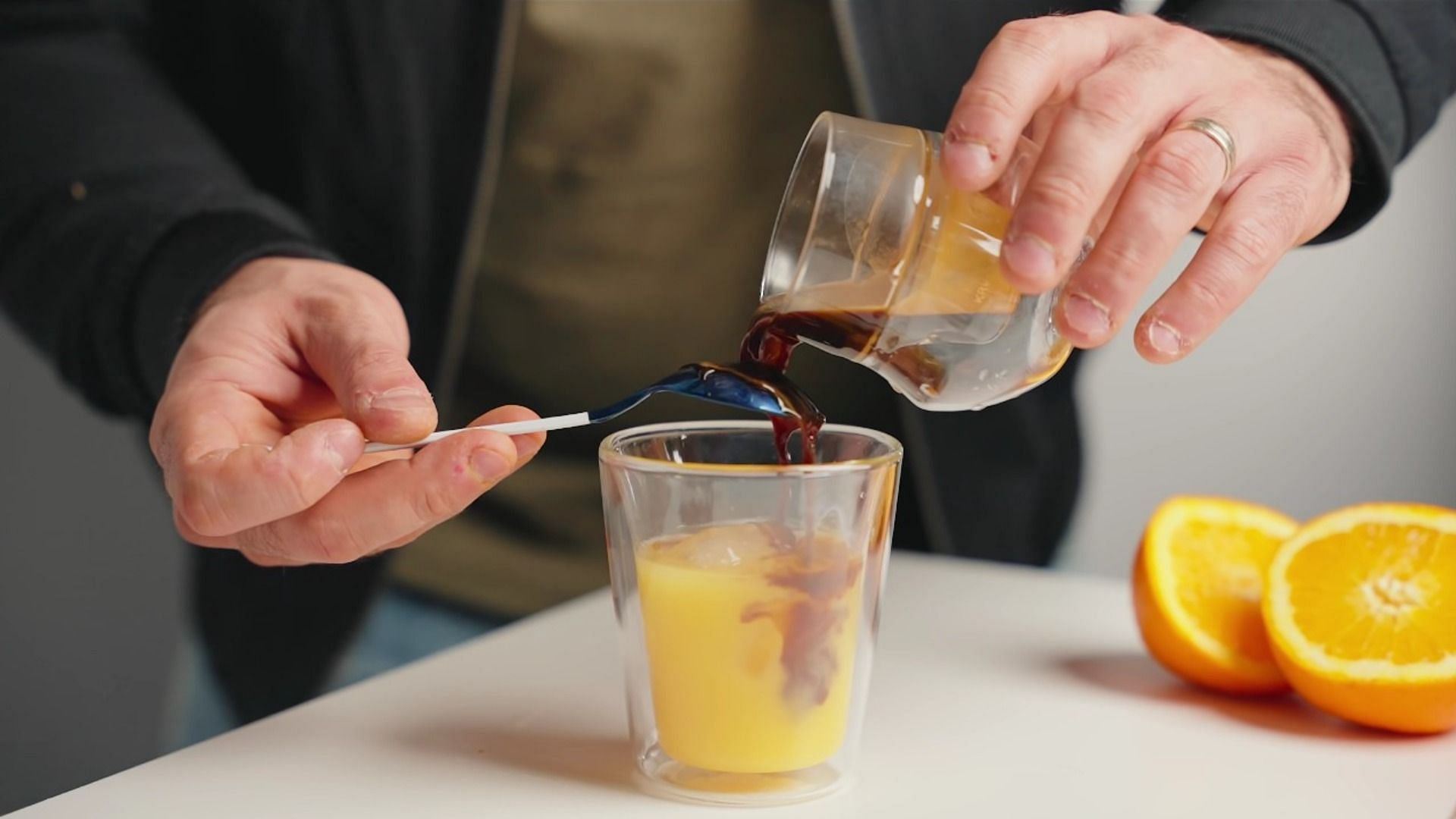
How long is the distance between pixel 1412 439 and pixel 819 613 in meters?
1.65

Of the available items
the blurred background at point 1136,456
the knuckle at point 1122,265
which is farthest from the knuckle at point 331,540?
the blurred background at point 1136,456

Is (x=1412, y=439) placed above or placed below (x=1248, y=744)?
below

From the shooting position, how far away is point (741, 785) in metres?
0.89

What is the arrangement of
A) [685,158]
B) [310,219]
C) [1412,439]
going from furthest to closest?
[1412,439] → [310,219] → [685,158]

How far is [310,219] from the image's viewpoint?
5.56 feet

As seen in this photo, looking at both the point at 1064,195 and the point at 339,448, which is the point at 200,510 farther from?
the point at 1064,195

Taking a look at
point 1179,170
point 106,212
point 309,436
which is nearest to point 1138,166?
point 1179,170

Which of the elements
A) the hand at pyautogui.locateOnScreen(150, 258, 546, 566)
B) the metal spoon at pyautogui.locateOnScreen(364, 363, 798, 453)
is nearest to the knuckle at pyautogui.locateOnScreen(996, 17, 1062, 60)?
the metal spoon at pyautogui.locateOnScreen(364, 363, 798, 453)

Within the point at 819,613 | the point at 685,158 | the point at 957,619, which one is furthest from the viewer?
the point at 685,158

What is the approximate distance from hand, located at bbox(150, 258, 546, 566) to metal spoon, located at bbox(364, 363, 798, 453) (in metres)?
0.01

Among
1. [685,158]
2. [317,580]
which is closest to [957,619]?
[685,158]

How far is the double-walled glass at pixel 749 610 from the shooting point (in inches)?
33.6

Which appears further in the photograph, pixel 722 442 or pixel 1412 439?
pixel 1412 439

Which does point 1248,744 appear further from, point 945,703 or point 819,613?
point 819,613
